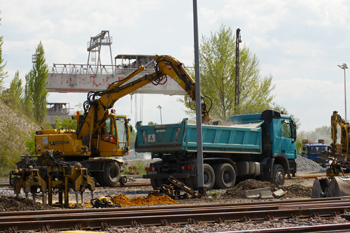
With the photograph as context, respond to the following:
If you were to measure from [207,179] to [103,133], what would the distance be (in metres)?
6.76

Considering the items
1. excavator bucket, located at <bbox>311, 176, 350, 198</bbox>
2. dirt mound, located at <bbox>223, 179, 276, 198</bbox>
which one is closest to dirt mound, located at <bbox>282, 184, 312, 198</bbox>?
dirt mound, located at <bbox>223, 179, 276, 198</bbox>

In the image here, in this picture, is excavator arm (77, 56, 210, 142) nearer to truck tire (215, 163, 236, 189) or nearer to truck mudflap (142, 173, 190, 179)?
truck mudflap (142, 173, 190, 179)

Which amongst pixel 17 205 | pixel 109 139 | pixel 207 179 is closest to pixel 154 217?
pixel 17 205

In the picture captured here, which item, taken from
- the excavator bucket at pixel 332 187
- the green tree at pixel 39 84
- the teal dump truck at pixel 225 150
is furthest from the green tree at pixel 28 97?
the excavator bucket at pixel 332 187

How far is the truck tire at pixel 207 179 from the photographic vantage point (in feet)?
55.7

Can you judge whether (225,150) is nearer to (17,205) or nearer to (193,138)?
(193,138)

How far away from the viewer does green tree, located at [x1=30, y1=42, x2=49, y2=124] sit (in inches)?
1861

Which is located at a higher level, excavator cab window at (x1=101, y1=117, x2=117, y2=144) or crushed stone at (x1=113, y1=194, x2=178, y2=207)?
excavator cab window at (x1=101, y1=117, x2=117, y2=144)

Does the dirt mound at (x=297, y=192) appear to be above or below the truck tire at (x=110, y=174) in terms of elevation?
below

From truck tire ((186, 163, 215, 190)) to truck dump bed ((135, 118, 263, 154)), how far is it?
658 millimetres

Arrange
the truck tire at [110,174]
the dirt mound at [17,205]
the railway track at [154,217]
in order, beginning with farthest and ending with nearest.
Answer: the truck tire at [110,174] < the dirt mound at [17,205] < the railway track at [154,217]

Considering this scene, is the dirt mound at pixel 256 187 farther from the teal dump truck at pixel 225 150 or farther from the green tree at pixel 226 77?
the green tree at pixel 226 77

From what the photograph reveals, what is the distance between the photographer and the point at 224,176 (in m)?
18.2

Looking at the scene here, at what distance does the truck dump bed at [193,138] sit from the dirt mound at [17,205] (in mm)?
6427
